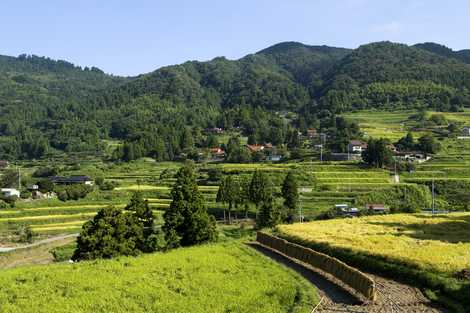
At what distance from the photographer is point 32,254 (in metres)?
53.1

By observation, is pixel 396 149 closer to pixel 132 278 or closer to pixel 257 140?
pixel 257 140

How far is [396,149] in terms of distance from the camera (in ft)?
370

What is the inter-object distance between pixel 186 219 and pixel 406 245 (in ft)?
59.8

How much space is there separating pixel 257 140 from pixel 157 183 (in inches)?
2553

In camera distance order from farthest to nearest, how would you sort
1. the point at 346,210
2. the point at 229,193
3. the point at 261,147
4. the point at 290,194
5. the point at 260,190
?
the point at 261,147
the point at 229,193
the point at 260,190
the point at 290,194
the point at 346,210

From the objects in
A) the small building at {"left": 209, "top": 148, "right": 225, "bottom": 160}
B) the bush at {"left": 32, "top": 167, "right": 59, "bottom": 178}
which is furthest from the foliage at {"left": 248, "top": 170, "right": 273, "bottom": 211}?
the small building at {"left": 209, "top": 148, "right": 225, "bottom": 160}

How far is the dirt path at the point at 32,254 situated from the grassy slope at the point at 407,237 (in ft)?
76.4

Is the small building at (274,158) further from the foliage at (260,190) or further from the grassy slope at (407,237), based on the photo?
the grassy slope at (407,237)

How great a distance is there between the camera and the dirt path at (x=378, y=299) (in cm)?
2295

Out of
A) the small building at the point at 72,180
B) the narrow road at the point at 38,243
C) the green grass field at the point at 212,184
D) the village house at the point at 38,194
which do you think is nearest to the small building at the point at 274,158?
the green grass field at the point at 212,184

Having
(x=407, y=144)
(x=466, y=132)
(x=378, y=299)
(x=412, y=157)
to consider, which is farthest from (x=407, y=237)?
(x=466, y=132)

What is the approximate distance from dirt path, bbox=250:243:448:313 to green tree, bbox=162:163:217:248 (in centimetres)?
1612

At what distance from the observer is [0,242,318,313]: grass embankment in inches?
910

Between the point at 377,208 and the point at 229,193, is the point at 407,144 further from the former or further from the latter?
the point at 229,193
